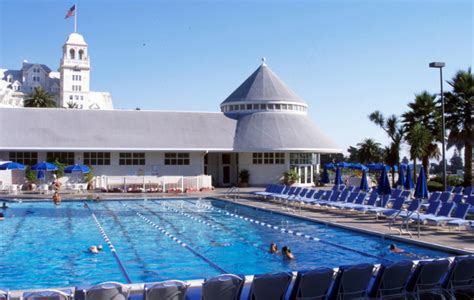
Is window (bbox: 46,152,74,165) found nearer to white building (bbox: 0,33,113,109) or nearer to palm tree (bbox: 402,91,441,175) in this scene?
palm tree (bbox: 402,91,441,175)

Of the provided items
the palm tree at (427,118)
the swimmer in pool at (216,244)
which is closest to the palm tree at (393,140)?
the palm tree at (427,118)

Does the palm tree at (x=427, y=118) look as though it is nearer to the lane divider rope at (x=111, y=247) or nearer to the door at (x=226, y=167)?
the door at (x=226, y=167)

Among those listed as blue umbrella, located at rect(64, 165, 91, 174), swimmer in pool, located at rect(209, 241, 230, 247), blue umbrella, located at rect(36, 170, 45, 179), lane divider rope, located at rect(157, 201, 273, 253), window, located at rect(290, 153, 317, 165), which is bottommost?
swimmer in pool, located at rect(209, 241, 230, 247)

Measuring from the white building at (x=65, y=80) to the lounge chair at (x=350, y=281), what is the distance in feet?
342

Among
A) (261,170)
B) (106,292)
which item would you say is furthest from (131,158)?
(106,292)

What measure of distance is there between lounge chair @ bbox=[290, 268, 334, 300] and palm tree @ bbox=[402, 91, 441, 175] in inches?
1131

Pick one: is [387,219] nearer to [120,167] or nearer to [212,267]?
[212,267]

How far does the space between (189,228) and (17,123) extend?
21.8m

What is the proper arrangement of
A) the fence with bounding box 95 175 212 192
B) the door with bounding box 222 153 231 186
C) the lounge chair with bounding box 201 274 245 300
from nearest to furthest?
the lounge chair with bounding box 201 274 245 300, the fence with bounding box 95 175 212 192, the door with bounding box 222 153 231 186

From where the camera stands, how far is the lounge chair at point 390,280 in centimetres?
822

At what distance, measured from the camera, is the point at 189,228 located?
62.9ft

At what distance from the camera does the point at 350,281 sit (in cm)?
805

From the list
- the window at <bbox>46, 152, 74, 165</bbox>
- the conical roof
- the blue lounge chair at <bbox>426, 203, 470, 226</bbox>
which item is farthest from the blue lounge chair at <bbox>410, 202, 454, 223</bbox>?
the conical roof

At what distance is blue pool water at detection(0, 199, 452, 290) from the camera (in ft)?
40.9
